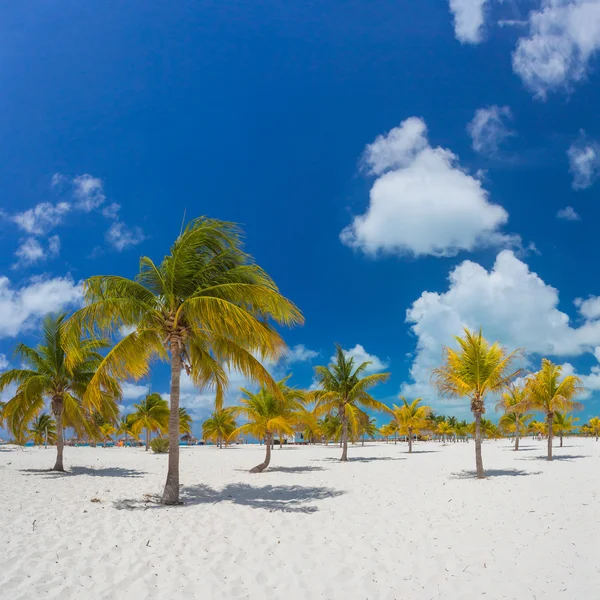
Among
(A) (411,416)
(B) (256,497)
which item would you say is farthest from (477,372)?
(A) (411,416)

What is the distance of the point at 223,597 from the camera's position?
5.62 m

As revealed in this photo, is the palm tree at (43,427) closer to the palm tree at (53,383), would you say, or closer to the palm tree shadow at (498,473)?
the palm tree at (53,383)

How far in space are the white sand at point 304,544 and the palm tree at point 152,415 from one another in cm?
3239

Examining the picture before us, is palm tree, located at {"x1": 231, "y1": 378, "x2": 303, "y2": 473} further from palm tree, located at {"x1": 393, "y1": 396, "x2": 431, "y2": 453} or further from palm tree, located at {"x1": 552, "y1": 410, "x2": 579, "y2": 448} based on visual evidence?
palm tree, located at {"x1": 552, "y1": 410, "x2": 579, "y2": 448}

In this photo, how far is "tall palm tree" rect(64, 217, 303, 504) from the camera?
36.9 ft

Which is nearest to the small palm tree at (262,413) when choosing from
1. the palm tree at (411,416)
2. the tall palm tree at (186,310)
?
the tall palm tree at (186,310)

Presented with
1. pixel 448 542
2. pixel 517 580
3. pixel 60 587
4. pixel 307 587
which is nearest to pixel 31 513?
pixel 60 587

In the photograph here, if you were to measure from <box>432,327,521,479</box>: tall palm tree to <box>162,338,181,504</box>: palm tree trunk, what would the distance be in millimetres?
10909

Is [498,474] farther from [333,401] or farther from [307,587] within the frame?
[307,587]

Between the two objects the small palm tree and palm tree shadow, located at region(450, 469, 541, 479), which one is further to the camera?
the small palm tree

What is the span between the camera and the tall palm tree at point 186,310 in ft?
36.9

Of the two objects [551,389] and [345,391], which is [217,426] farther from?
[551,389]

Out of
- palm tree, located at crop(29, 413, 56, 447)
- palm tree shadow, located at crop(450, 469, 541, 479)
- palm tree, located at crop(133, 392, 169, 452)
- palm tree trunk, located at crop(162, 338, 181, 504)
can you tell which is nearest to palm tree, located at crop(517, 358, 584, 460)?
palm tree shadow, located at crop(450, 469, 541, 479)

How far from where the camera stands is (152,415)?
45125 millimetres
